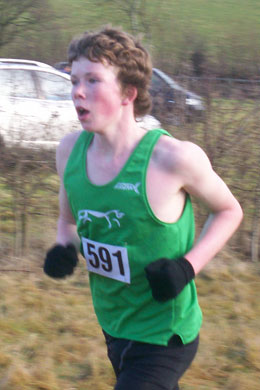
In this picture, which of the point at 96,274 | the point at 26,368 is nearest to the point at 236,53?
the point at 26,368

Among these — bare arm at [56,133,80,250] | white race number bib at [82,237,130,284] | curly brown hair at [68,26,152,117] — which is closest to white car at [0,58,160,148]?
bare arm at [56,133,80,250]

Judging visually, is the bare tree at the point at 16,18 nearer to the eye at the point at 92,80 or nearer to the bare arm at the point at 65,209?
the bare arm at the point at 65,209

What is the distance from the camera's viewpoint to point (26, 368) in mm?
3180

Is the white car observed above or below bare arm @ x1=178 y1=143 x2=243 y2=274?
below

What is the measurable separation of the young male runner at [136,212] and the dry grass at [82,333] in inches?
47.2

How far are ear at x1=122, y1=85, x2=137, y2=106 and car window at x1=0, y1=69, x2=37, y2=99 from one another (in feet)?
10.1

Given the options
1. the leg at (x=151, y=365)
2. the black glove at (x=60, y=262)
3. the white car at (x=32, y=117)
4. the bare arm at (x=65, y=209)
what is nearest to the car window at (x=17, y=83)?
the white car at (x=32, y=117)

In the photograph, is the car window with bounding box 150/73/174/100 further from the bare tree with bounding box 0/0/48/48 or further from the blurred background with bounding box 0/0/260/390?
the bare tree with bounding box 0/0/48/48

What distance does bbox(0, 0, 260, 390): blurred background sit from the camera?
10.7 ft

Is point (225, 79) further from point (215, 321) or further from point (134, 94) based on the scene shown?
point (134, 94)

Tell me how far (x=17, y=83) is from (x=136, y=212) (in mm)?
3917

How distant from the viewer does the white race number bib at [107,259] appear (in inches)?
74.9

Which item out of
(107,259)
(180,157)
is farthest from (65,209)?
(180,157)

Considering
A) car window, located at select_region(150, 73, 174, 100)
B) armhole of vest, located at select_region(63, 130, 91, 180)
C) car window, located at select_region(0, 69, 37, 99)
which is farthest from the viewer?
car window, located at select_region(0, 69, 37, 99)
